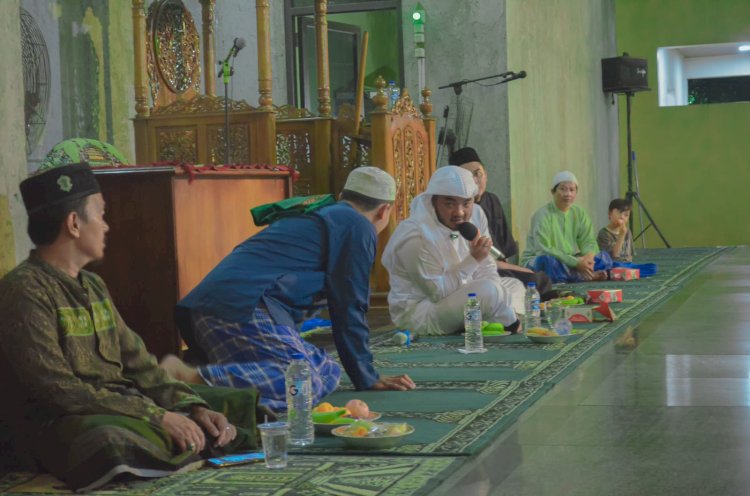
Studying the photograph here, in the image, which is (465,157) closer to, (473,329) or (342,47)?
(473,329)

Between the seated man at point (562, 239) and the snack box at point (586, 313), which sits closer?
the snack box at point (586, 313)

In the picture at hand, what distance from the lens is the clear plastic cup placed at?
291 centimetres

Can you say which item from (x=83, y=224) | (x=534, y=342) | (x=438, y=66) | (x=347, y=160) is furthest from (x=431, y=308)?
(x=438, y=66)

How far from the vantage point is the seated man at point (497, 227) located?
268 inches

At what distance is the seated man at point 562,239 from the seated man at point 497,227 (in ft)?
3.47

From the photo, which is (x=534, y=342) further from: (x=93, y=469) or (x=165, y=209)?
(x=93, y=469)

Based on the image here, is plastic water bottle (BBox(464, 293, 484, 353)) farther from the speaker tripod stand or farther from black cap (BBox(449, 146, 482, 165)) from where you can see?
the speaker tripod stand

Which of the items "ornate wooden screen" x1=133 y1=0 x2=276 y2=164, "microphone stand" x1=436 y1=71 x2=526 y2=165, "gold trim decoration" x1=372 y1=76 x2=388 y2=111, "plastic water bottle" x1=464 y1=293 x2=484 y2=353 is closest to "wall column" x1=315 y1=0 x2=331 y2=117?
"gold trim decoration" x1=372 y1=76 x2=388 y2=111

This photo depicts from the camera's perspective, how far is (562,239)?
27.7 ft

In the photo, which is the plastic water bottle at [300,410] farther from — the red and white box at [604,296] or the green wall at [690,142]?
the green wall at [690,142]

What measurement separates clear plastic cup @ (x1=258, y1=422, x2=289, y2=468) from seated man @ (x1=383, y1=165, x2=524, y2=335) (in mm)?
2586

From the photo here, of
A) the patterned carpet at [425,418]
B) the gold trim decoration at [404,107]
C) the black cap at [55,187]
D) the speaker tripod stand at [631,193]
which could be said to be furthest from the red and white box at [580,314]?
the speaker tripod stand at [631,193]

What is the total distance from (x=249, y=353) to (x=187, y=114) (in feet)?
11.4

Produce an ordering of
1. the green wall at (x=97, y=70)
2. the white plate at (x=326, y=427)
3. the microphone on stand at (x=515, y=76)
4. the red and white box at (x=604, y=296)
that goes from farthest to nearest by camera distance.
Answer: the microphone on stand at (x=515, y=76) → the green wall at (x=97, y=70) → the red and white box at (x=604, y=296) → the white plate at (x=326, y=427)
